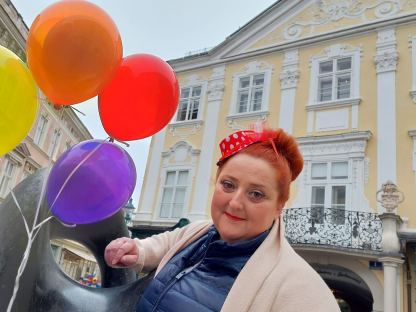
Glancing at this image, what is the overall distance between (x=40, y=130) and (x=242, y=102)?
11.5 meters

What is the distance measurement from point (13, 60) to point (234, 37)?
1205 cm

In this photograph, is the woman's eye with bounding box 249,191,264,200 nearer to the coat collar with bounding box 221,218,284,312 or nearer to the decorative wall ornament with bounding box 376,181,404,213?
the coat collar with bounding box 221,218,284,312

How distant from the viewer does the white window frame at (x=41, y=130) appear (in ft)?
61.0

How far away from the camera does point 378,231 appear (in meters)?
8.55

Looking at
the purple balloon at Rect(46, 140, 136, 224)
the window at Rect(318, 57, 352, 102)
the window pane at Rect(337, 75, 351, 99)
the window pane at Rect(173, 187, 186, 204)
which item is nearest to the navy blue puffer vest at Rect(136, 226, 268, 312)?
the purple balloon at Rect(46, 140, 136, 224)

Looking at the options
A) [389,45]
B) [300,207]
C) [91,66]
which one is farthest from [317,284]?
[389,45]

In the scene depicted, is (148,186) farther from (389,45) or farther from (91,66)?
(91,66)

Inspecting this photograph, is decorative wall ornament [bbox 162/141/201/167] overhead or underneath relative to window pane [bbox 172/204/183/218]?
overhead

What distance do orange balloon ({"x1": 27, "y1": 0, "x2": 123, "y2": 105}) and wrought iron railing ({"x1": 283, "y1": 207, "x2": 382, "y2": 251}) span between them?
7.75m

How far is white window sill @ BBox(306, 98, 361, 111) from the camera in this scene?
10195mm

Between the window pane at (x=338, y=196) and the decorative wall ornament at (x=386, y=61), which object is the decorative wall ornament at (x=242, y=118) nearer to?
the window pane at (x=338, y=196)

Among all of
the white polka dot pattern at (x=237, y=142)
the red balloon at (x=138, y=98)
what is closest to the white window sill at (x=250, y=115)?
the red balloon at (x=138, y=98)

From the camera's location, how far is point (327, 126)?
10.4 m

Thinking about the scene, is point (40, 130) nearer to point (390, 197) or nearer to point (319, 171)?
point (319, 171)
